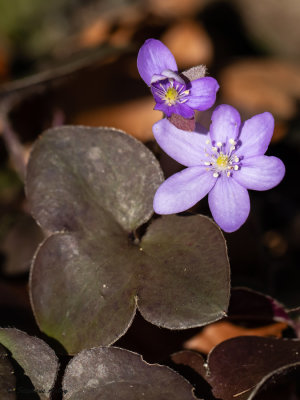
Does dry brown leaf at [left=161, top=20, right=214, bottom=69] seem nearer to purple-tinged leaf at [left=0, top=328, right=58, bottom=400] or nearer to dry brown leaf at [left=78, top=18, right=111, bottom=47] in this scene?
dry brown leaf at [left=78, top=18, right=111, bottom=47]

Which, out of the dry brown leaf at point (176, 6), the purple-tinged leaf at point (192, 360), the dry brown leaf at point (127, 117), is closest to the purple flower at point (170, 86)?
the purple-tinged leaf at point (192, 360)

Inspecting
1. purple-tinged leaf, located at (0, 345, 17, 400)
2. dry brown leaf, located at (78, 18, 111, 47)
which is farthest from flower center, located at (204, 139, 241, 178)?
dry brown leaf, located at (78, 18, 111, 47)

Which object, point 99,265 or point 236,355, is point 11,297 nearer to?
point 99,265

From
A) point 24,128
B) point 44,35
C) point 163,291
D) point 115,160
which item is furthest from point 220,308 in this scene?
point 44,35

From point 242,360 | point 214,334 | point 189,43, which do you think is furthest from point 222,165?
point 189,43

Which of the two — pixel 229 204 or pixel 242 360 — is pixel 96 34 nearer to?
pixel 229 204

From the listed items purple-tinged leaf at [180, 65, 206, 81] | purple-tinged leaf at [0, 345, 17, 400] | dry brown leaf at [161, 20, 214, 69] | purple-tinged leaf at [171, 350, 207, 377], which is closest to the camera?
purple-tinged leaf at [0, 345, 17, 400]
